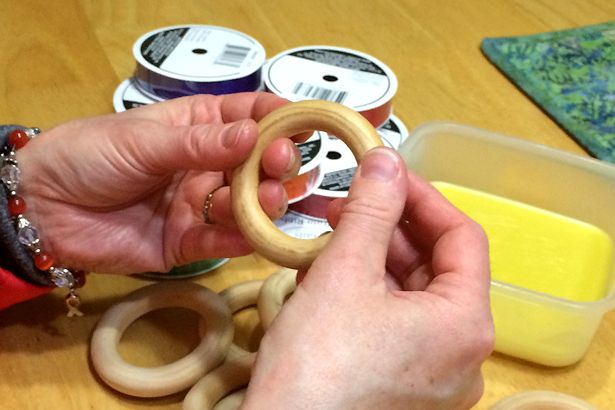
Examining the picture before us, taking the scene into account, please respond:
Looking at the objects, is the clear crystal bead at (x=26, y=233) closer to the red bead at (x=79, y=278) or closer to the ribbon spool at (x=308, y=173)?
the red bead at (x=79, y=278)

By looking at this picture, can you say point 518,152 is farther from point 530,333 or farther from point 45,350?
point 45,350

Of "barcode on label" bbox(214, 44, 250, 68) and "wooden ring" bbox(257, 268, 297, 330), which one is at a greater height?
"barcode on label" bbox(214, 44, 250, 68)

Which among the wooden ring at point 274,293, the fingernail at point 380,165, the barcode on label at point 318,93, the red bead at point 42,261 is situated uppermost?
the fingernail at point 380,165

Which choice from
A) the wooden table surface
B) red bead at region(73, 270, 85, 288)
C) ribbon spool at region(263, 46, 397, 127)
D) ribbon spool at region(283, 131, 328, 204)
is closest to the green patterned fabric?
the wooden table surface

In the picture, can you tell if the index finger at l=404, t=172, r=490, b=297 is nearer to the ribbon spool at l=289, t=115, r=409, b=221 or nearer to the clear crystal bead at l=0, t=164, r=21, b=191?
the ribbon spool at l=289, t=115, r=409, b=221

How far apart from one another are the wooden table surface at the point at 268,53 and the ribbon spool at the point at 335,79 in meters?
0.08

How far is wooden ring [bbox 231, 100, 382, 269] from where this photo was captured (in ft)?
1.78

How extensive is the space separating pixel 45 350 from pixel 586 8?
41.0 inches

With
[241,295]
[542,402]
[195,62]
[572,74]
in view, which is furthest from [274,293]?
[572,74]

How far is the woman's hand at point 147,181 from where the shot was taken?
0.59 m

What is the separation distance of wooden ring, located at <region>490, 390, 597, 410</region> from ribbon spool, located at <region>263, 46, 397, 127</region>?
367 millimetres

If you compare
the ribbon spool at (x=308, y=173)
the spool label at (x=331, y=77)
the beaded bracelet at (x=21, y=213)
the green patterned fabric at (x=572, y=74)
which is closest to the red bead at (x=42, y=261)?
the beaded bracelet at (x=21, y=213)

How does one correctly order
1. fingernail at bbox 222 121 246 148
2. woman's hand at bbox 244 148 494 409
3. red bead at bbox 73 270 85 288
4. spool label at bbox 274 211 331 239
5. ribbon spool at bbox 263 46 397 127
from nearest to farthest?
woman's hand at bbox 244 148 494 409
fingernail at bbox 222 121 246 148
red bead at bbox 73 270 85 288
spool label at bbox 274 211 331 239
ribbon spool at bbox 263 46 397 127

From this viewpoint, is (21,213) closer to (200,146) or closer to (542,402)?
(200,146)
